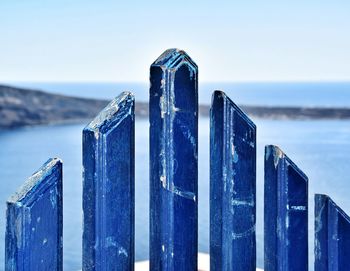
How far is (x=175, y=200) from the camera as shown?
101 centimetres

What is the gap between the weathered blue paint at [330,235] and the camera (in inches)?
44.8

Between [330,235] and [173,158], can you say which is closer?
[173,158]

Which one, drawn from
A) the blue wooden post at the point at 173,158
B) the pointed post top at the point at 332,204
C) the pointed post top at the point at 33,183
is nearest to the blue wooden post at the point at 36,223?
the pointed post top at the point at 33,183

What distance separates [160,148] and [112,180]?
84 millimetres

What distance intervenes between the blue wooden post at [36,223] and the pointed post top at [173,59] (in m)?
0.20

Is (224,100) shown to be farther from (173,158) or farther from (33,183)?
(33,183)

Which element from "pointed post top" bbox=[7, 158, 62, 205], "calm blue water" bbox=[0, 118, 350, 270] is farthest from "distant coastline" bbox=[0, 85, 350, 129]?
"pointed post top" bbox=[7, 158, 62, 205]

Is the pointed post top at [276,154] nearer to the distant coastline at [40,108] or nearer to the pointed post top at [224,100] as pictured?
the pointed post top at [224,100]

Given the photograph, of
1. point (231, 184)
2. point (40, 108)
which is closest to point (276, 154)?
point (231, 184)

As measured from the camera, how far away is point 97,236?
958 millimetres

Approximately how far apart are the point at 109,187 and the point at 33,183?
4.0 inches

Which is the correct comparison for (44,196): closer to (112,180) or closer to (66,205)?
(112,180)

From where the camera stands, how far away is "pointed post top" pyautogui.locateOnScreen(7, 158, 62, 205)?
35.5 inches

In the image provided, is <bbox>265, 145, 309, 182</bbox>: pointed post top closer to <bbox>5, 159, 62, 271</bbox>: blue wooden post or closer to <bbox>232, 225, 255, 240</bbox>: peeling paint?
<bbox>232, 225, 255, 240</bbox>: peeling paint
